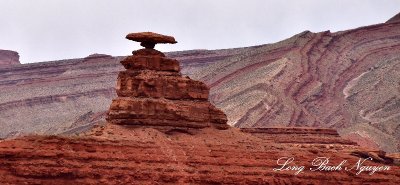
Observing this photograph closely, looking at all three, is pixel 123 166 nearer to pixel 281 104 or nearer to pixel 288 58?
pixel 281 104

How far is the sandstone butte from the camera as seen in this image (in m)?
43.2

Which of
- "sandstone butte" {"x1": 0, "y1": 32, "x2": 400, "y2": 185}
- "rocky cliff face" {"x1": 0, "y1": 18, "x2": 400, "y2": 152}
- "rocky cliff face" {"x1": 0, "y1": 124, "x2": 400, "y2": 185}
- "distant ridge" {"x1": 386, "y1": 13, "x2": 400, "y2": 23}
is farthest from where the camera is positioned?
"distant ridge" {"x1": 386, "y1": 13, "x2": 400, "y2": 23}

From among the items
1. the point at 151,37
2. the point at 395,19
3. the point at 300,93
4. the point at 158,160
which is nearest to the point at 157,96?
the point at 151,37

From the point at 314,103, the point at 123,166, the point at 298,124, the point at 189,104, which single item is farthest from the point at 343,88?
the point at 123,166

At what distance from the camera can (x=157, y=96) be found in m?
52.8

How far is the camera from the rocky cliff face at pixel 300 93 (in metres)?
107

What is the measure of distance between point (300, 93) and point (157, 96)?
62.9 meters

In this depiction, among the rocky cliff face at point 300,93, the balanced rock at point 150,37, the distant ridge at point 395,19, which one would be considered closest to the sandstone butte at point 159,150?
the balanced rock at point 150,37

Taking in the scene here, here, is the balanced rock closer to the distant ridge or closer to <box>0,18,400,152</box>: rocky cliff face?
<box>0,18,400,152</box>: rocky cliff face

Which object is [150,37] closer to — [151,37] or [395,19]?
[151,37]

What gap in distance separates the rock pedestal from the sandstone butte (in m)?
0.04

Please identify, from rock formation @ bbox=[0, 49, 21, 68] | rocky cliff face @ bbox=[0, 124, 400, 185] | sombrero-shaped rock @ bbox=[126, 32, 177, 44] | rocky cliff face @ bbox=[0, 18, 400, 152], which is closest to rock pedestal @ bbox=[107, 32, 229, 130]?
sombrero-shaped rock @ bbox=[126, 32, 177, 44]

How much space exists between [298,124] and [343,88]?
14993 millimetres

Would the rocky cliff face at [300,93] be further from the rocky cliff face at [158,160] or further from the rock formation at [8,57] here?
the rocky cliff face at [158,160]
